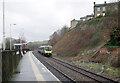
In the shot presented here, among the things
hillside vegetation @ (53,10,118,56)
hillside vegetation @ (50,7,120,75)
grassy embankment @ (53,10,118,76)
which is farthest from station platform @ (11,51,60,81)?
hillside vegetation @ (53,10,118,56)

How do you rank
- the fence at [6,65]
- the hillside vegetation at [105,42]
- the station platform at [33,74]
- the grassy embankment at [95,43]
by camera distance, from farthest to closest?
the grassy embankment at [95,43] → the hillside vegetation at [105,42] → the station platform at [33,74] → the fence at [6,65]

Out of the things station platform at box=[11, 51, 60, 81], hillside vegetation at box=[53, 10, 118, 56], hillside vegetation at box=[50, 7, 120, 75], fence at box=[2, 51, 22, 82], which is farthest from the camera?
hillside vegetation at box=[53, 10, 118, 56]

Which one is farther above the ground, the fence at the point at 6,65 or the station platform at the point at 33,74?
the fence at the point at 6,65

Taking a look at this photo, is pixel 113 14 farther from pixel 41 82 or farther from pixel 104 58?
pixel 41 82

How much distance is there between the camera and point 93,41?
33.3 meters

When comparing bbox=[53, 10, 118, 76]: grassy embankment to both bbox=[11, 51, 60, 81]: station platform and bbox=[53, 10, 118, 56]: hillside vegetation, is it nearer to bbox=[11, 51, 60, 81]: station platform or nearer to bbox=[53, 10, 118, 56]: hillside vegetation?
bbox=[53, 10, 118, 56]: hillside vegetation

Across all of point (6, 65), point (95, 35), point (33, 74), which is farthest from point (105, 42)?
point (6, 65)

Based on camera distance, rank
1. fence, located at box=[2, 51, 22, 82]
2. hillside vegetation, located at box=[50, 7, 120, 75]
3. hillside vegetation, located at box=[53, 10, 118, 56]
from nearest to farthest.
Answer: fence, located at box=[2, 51, 22, 82] → hillside vegetation, located at box=[50, 7, 120, 75] → hillside vegetation, located at box=[53, 10, 118, 56]

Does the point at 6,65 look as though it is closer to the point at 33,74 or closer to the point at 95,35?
the point at 33,74

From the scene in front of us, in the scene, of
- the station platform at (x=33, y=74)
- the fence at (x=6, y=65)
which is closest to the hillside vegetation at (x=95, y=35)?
the station platform at (x=33, y=74)

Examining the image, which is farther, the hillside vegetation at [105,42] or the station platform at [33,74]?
the hillside vegetation at [105,42]

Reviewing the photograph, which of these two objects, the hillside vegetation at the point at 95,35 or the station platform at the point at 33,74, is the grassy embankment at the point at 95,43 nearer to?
the hillside vegetation at the point at 95,35

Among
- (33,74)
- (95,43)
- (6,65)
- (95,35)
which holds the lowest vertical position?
(33,74)

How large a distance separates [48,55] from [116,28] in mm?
20986
